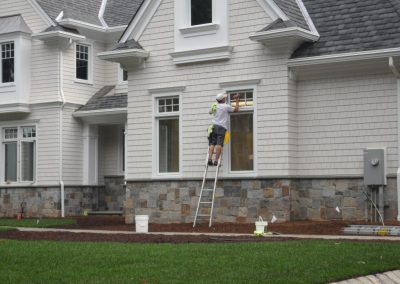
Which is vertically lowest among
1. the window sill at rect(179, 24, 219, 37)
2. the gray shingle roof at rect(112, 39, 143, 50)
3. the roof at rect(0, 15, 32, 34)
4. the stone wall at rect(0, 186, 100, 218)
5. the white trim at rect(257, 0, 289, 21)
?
the stone wall at rect(0, 186, 100, 218)

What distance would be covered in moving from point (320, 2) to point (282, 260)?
35.7ft

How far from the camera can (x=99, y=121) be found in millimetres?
27844

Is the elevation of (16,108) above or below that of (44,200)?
above

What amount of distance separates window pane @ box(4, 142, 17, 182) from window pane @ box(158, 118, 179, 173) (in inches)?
345

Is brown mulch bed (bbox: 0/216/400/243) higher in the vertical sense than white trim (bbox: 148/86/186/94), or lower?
lower

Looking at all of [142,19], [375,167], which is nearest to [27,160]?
[142,19]

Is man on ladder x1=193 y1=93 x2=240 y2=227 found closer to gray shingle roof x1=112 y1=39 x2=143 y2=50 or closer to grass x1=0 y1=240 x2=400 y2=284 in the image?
gray shingle roof x1=112 y1=39 x2=143 y2=50

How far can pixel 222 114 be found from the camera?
63.8 ft

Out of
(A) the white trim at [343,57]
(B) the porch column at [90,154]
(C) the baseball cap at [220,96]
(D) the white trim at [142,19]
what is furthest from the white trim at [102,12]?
(A) the white trim at [343,57]

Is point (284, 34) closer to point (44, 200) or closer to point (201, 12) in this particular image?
point (201, 12)

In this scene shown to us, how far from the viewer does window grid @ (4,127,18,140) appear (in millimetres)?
28531

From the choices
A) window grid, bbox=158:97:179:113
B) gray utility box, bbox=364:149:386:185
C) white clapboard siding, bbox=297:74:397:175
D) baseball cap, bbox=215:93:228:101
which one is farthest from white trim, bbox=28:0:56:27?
gray utility box, bbox=364:149:386:185

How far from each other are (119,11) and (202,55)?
988 centimetres

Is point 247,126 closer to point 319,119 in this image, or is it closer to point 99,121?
point 319,119
